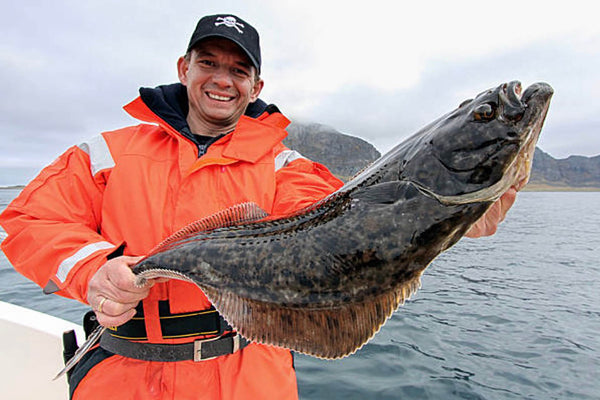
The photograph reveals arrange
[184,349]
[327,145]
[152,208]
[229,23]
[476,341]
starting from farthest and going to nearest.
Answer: [327,145]
[476,341]
[229,23]
[152,208]
[184,349]

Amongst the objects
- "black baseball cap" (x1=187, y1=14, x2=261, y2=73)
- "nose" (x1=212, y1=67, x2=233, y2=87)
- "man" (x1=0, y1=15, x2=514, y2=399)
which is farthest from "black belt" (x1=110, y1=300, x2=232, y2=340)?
"black baseball cap" (x1=187, y1=14, x2=261, y2=73)

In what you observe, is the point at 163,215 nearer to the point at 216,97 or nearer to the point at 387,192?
the point at 216,97

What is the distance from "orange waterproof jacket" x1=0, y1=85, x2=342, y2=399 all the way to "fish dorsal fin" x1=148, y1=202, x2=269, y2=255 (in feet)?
1.63

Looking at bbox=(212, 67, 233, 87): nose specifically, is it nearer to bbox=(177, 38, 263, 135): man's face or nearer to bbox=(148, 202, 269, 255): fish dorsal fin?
bbox=(177, 38, 263, 135): man's face

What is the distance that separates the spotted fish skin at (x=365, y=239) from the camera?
193cm

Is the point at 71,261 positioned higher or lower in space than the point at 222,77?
lower

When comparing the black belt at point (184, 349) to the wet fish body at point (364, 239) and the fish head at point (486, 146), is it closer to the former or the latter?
the wet fish body at point (364, 239)

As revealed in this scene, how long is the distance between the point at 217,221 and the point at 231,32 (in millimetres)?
1946

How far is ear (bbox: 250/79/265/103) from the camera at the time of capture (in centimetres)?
392

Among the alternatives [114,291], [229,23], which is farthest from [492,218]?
[229,23]

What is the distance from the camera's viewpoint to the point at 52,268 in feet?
8.51

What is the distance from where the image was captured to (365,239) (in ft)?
6.50

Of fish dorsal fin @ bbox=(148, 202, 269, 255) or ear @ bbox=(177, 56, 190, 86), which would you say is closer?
fish dorsal fin @ bbox=(148, 202, 269, 255)

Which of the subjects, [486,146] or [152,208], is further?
[152,208]
